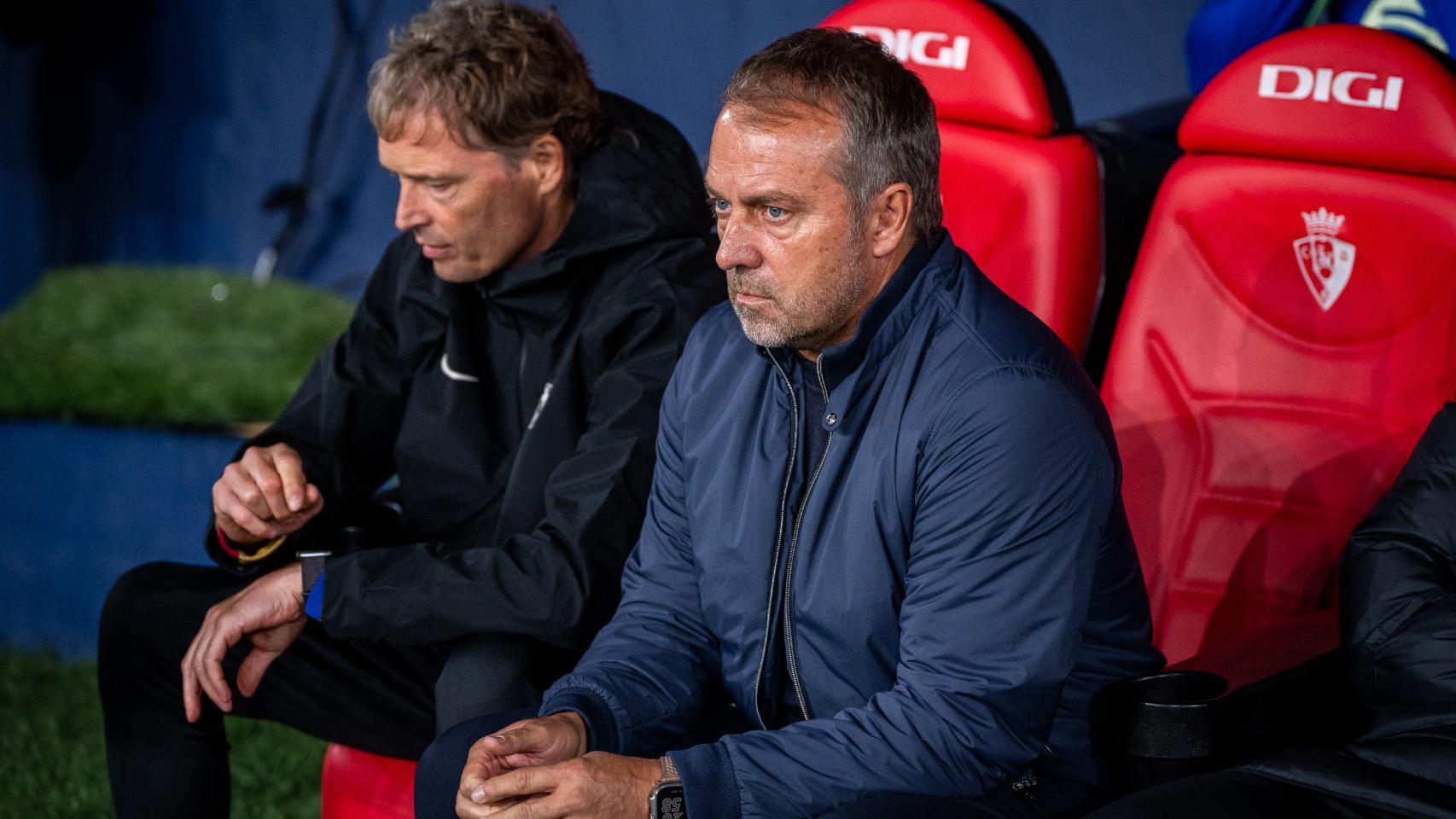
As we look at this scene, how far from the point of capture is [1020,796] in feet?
4.55

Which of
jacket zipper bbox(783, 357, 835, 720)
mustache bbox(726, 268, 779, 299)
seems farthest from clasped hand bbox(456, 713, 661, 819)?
mustache bbox(726, 268, 779, 299)

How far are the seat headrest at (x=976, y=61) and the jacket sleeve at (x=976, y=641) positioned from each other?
727 millimetres

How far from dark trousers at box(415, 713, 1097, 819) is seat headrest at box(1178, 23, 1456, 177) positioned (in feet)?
2.82

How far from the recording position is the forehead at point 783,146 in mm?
1409

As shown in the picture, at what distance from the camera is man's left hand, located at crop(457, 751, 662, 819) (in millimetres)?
1336

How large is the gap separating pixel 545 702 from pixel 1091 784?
50cm

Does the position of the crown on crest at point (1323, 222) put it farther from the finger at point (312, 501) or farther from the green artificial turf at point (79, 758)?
the green artificial turf at point (79, 758)

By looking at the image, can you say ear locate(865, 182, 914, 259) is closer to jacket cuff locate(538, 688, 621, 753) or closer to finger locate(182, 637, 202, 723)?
jacket cuff locate(538, 688, 621, 753)

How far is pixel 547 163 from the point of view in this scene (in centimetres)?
199

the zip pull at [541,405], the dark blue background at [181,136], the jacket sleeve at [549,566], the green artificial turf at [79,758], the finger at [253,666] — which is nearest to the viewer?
the jacket sleeve at [549,566]

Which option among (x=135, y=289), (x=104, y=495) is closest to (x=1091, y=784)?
(x=104, y=495)

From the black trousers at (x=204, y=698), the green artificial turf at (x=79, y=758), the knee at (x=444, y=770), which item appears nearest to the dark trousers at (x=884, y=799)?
the knee at (x=444, y=770)

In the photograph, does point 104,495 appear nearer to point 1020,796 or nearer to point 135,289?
point 135,289

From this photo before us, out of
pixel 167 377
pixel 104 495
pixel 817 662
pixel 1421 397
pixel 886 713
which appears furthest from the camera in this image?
pixel 167 377
